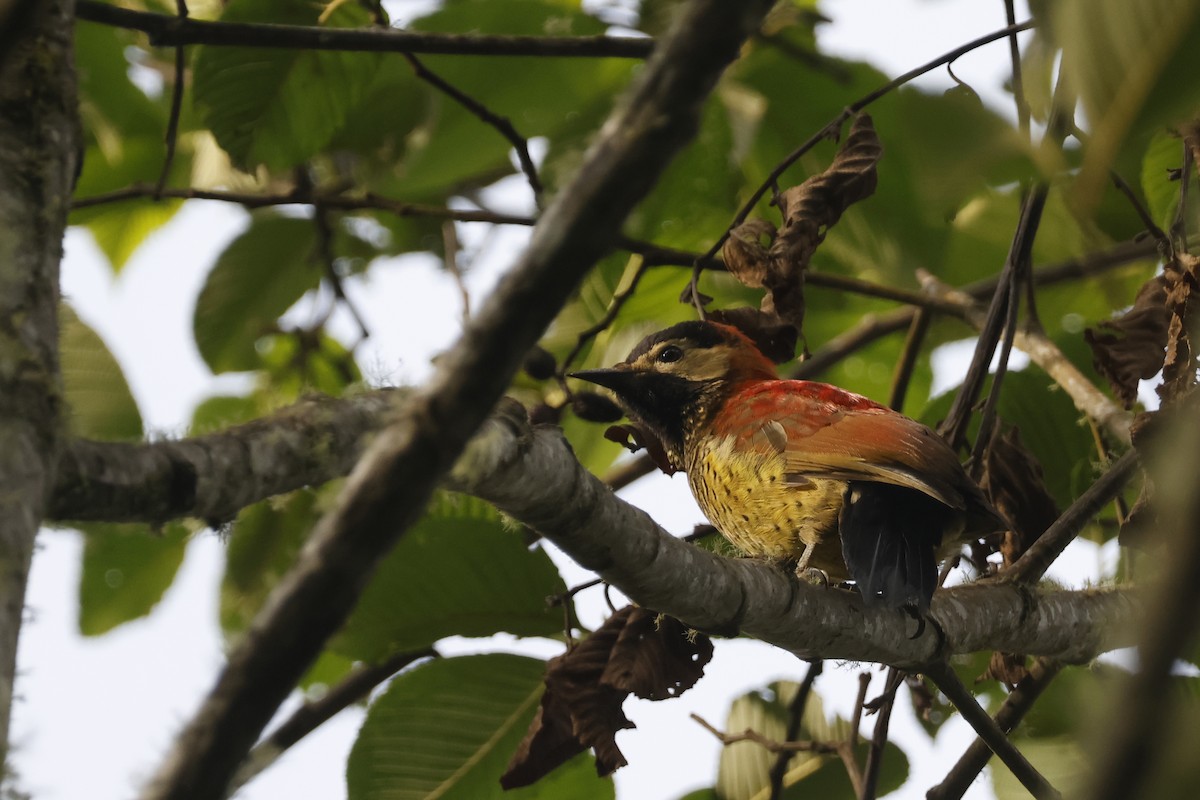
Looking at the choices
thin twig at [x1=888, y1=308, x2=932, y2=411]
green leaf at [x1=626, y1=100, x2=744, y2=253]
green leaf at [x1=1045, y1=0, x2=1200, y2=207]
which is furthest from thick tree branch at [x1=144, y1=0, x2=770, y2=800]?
thin twig at [x1=888, y1=308, x2=932, y2=411]

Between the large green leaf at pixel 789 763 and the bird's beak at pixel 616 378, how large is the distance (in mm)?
983

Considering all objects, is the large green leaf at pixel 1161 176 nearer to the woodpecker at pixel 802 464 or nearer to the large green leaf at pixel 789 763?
the woodpecker at pixel 802 464

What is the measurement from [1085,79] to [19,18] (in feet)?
3.31

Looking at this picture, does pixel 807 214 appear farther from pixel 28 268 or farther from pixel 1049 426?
pixel 28 268

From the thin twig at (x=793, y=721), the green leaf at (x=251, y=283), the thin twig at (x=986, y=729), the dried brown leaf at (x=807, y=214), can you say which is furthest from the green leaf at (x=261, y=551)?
the thin twig at (x=986, y=729)

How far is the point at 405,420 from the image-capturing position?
1063 millimetres

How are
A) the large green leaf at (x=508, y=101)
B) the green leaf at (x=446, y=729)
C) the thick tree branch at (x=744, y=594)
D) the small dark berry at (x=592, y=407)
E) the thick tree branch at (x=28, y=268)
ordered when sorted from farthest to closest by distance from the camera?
1. the large green leaf at (x=508, y=101)
2. the green leaf at (x=446, y=729)
3. the small dark berry at (x=592, y=407)
4. the thick tree branch at (x=744, y=594)
5. the thick tree branch at (x=28, y=268)

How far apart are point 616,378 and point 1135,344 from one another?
4.81ft

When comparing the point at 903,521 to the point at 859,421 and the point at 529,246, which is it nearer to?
the point at 859,421

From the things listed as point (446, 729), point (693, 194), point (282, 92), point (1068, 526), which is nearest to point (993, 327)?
point (1068, 526)

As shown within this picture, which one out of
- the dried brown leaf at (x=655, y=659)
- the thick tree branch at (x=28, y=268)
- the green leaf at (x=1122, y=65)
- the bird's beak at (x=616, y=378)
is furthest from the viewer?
the bird's beak at (x=616, y=378)

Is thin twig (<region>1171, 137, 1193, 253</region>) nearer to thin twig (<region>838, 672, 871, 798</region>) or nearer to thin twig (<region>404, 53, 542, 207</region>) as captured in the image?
thin twig (<region>838, 672, 871, 798</region>)

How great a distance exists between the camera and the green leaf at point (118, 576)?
390 cm

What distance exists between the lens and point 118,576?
392cm
